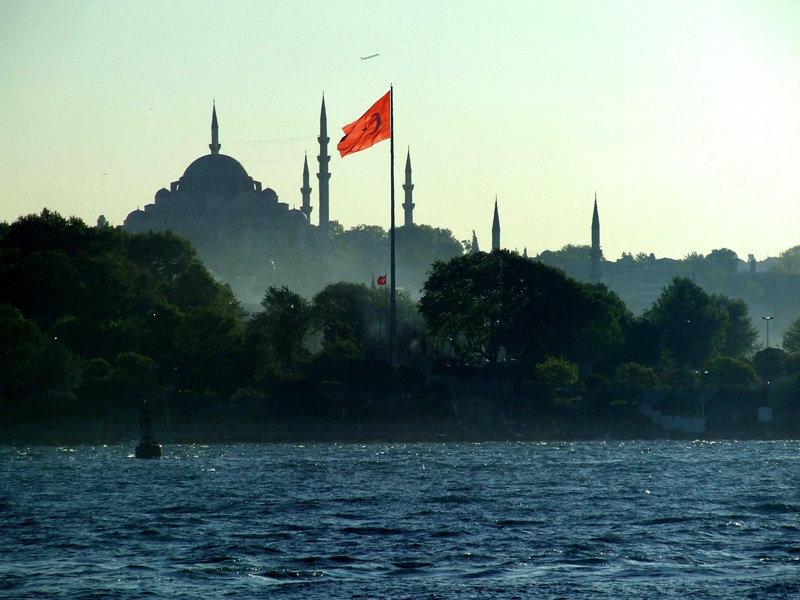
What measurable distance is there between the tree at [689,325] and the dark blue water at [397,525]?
110ft

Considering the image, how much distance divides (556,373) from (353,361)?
12.1 metres

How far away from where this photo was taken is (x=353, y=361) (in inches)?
3164

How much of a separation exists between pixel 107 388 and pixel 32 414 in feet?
14.7

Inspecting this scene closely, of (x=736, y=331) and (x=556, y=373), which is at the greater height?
(x=736, y=331)

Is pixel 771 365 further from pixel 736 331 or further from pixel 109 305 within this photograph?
pixel 109 305

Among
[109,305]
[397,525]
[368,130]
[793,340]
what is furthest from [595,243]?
[397,525]

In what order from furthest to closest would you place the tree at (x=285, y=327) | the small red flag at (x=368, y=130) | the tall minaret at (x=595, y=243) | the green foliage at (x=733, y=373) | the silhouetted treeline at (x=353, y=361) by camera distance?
the tall minaret at (x=595, y=243)
the tree at (x=285, y=327)
the green foliage at (x=733, y=373)
the silhouetted treeline at (x=353, y=361)
the small red flag at (x=368, y=130)

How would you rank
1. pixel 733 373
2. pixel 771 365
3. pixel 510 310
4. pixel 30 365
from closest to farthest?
pixel 30 365, pixel 510 310, pixel 733 373, pixel 771 365

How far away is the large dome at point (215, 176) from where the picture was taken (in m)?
186

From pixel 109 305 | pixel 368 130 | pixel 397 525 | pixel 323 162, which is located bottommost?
pixel 397 525

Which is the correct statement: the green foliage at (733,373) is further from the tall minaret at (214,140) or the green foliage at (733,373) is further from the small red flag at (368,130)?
the tall minaret at (214,140)

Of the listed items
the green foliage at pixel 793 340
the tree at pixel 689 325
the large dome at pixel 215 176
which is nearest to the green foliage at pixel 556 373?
the tree at pixel 689 325

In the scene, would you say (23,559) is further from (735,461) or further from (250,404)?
(250,404)

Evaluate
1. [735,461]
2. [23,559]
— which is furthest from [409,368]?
[23,559]
